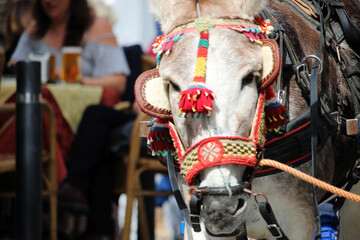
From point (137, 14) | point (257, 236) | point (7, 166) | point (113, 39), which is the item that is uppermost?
point (137, 14)

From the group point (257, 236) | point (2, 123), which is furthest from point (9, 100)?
point (257, 236)

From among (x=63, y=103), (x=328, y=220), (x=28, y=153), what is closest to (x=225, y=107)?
(x=328, y=220)

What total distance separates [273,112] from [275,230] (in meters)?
0.47

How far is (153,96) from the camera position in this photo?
288 centimetres

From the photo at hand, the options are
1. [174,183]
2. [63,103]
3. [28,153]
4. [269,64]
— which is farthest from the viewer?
[63,103]

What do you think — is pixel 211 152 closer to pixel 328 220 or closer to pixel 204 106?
pixel 204 106

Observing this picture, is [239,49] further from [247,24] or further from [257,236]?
[257,236]

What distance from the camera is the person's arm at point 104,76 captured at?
6.15 metres

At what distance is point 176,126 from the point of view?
9.08 ft

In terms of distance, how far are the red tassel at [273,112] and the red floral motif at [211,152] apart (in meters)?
0.42

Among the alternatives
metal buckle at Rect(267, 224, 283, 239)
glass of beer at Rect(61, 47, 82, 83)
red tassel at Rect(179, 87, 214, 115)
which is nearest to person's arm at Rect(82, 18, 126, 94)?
glass of beer at Rect(61, 47, 82, 83)

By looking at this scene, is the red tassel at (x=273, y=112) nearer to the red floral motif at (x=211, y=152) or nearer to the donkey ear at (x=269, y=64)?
the donkey ear at (x=269, y=64)

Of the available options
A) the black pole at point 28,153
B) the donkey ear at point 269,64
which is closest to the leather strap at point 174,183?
the donkey ear at point 269,64

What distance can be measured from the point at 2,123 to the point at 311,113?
10.5ft
